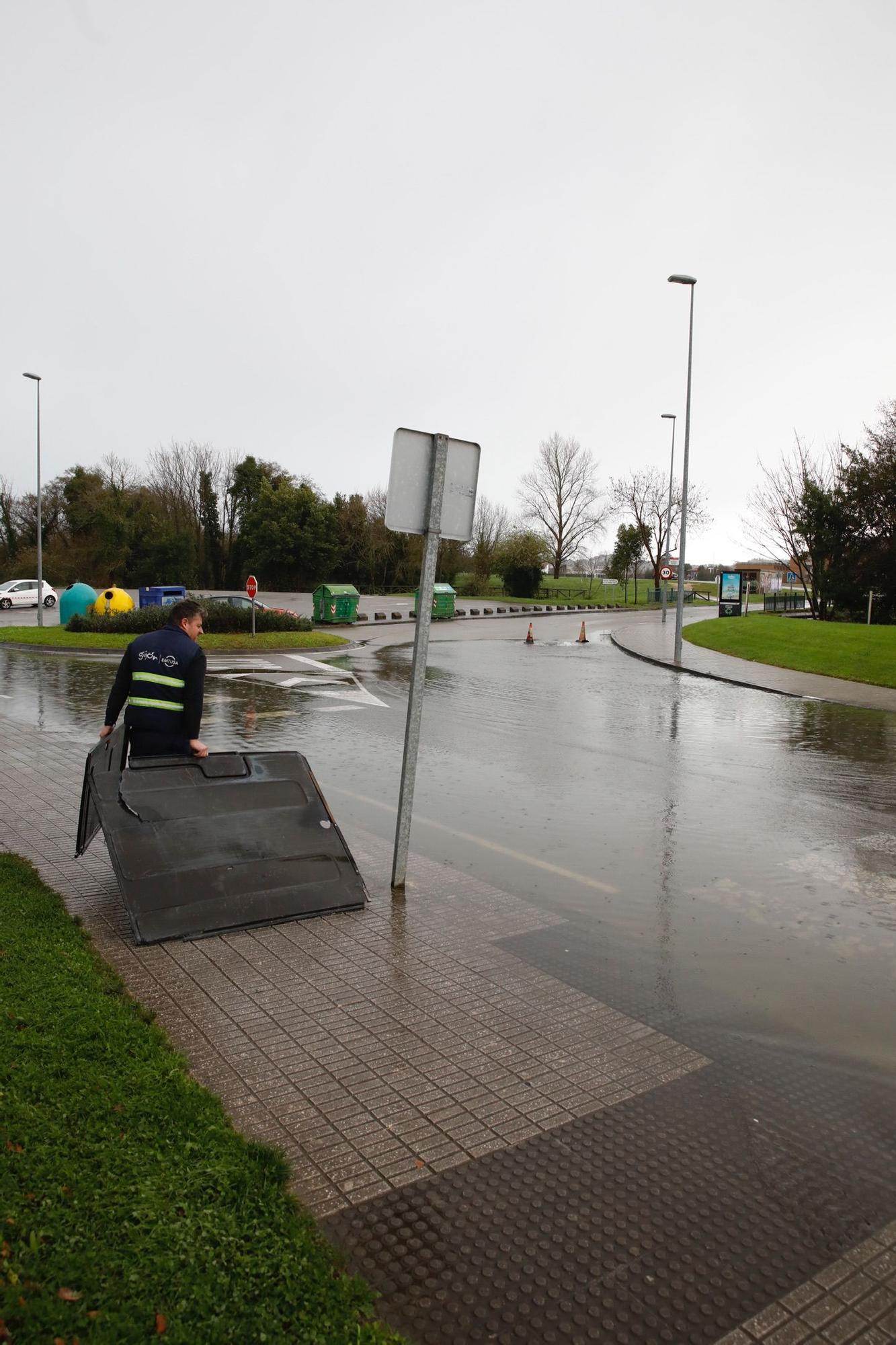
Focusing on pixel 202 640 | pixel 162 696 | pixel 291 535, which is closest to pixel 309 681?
pixel 202 640

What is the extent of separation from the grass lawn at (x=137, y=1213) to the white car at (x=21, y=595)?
46.8 meters

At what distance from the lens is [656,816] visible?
8461 mm

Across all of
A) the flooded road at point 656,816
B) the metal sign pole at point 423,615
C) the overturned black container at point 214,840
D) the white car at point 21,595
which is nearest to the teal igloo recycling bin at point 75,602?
the flooded road at point 656,816

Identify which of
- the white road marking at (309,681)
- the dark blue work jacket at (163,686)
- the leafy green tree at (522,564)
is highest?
the leafy green tree at (522,564)

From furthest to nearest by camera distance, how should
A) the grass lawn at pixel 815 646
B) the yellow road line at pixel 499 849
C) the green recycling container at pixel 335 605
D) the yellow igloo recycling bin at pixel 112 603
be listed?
the green recycling container at pixel 335 605, the yellow igloo recycling bin at pixel 112 603, the grass lawn at pixel 815 646, the yellow road line at pixel 499 849

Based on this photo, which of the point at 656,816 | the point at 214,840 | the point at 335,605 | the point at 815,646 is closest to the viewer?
the point at 214,840

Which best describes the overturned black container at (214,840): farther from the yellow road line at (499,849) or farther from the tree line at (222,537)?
the tree line at (222,537)

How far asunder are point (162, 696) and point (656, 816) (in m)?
4.70

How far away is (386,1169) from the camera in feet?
10.3

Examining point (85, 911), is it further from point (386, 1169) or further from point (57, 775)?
point (57, 775)

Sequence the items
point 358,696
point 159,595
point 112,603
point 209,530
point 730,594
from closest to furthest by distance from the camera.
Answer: point 358,696 < point 112,603 < point 159,595 < point 730,594 < point 209,530

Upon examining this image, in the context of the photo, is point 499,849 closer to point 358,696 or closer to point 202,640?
point 358,696

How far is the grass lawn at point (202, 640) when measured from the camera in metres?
24.5

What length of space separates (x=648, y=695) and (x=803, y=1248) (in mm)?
15603
